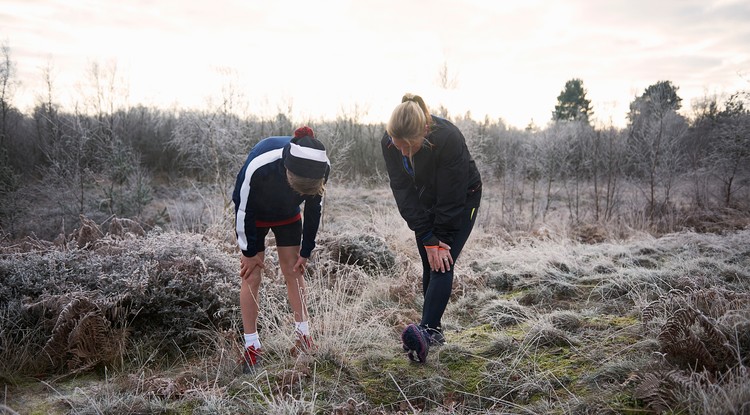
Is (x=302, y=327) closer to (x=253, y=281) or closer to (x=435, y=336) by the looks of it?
(x=253, y=281)

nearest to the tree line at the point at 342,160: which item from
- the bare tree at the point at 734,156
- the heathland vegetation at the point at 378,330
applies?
the bare tree at the point at 734,156

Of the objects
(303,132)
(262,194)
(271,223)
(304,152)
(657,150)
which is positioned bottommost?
(271,223)

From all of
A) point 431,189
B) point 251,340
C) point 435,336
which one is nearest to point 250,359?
point 251,340

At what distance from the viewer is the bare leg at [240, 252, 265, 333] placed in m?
3.23

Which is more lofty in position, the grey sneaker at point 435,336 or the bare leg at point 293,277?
the bare leg at point 293,277

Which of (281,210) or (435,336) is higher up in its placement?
(281,210)

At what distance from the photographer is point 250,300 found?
324 centimetres

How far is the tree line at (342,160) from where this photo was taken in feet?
35.9

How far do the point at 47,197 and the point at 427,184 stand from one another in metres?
12.2

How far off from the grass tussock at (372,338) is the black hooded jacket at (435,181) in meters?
0.89

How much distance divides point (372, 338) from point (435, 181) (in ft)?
4.40

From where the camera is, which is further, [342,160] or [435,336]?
[342,160]

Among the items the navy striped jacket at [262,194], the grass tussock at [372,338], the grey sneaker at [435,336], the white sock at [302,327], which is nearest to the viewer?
the grass tussock at [372,338]

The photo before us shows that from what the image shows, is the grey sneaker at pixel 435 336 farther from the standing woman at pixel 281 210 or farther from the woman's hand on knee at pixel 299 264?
the woman's hand on knee at pixel 299 264
